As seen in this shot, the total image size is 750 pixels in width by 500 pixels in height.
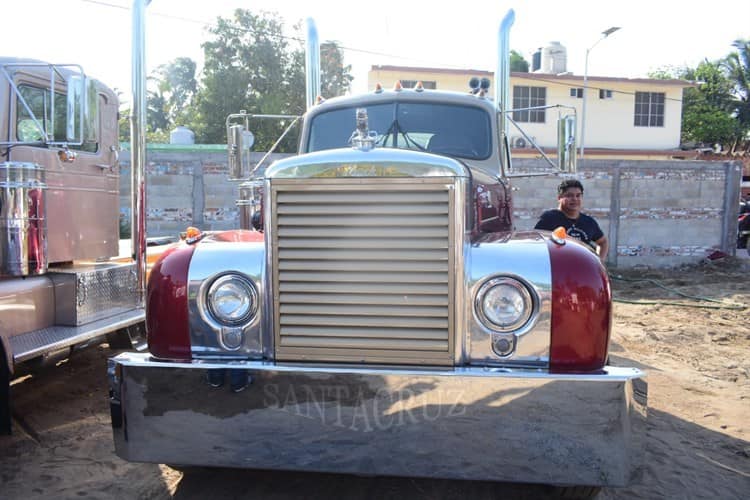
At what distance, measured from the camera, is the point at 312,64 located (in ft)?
18.9

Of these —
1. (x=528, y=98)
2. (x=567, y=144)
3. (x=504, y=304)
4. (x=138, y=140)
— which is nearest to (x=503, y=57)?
(x=567, y=144)

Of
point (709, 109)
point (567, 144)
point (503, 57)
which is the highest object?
→ point (709, 109)

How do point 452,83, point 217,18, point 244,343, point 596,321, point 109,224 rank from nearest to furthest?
1. point 596,321
2. point 244,343
3. point 109,224
4. point 452,83
5. point 217,18

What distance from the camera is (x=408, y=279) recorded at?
2.72 meters

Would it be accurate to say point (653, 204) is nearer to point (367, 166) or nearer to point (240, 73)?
point (367, 166)

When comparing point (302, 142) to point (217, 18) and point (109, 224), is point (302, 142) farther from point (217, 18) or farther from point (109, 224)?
point (217, 18)

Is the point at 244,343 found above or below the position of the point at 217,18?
below

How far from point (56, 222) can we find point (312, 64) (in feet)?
8.43

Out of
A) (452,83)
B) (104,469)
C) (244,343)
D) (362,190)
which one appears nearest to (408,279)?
(362,190)

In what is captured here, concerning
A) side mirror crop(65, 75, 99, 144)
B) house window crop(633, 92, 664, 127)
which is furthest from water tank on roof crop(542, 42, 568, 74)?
side mirror crop(65, 75, 99, 144)

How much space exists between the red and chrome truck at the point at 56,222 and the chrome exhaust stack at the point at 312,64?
68.3 inches

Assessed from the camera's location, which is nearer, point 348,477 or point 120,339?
point 348,477

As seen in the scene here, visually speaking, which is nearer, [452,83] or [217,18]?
[452,83]

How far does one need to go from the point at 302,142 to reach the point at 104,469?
2532 mm
